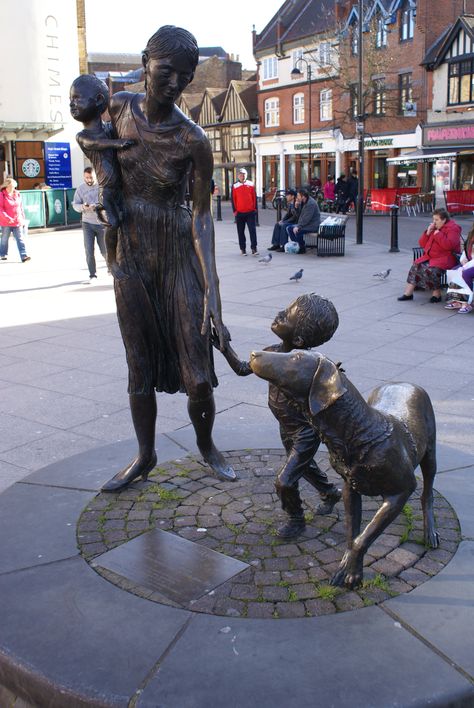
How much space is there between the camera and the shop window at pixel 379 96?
37447 millimetres

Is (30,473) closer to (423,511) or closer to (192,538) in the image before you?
(192,538)

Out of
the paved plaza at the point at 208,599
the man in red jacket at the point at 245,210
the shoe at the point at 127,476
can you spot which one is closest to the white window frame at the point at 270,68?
the man in red jacket at the point at 245,210

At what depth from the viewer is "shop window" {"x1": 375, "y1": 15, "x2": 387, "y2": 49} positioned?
39.0 m

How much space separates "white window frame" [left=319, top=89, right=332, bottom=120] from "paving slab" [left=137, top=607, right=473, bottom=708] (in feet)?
146

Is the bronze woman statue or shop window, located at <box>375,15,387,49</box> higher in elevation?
shop window, located at <box>375,15,387,49</box>

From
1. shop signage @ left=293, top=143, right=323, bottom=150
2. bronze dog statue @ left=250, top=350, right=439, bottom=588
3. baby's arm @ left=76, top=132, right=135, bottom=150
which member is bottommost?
bronze dog statue @ left=250, top=350, right=439, bottom=588

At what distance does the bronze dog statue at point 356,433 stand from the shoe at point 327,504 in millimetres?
638

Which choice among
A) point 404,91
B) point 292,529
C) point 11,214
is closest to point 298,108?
point 404,91

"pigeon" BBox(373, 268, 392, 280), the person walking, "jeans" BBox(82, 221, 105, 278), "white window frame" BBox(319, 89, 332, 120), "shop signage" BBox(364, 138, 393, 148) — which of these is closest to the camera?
"pigeon" BBox(373, 268, 392, 280)

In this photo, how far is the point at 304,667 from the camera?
2.57 metres

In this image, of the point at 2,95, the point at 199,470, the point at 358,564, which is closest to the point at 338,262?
the point at 199,470

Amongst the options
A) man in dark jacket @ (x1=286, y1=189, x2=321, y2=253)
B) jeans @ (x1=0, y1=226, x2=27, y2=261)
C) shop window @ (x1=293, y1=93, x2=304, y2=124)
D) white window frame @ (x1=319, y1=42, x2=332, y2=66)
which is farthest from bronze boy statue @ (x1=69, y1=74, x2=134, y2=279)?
shop window @ (x1=293, y1=93, x2=304, y2=124)

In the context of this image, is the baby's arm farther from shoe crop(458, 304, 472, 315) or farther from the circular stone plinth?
shoe crop(458, 304, 472, 315)

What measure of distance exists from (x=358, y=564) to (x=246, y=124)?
54334 millimetres
